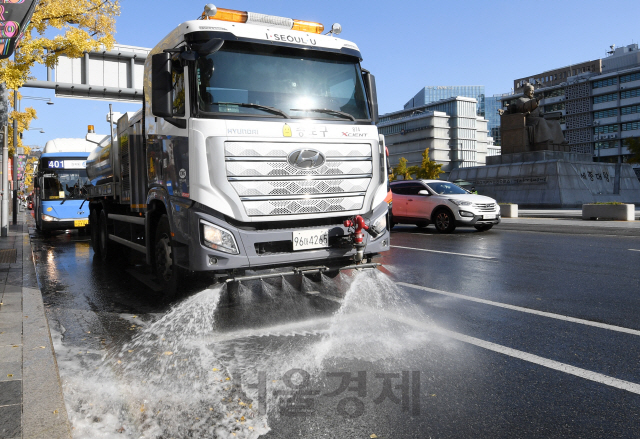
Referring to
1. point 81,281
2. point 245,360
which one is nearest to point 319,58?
point 245,360

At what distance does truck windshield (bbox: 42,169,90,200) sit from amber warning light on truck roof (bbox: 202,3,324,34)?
1455 centimetres

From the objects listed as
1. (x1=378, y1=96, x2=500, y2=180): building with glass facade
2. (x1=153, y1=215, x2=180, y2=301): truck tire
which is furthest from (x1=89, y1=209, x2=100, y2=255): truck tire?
(x1=378, y1=96, x2=500, y2=180): building with glass facade

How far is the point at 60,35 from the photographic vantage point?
1304 cm

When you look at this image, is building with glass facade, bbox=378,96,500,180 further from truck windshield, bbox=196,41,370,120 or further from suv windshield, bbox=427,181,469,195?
truck windshield, bbox=196,41,370,120

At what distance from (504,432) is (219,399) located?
1637 mm

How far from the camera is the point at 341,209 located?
18.6ft

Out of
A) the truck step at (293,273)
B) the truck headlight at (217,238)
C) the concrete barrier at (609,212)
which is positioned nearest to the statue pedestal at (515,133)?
the concrete barrier at (609,212)

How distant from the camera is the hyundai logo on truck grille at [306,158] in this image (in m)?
5.36

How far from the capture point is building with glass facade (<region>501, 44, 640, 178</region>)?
9394cm

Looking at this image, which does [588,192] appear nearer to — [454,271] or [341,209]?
[454,271]

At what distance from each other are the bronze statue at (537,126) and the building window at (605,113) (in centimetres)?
7424

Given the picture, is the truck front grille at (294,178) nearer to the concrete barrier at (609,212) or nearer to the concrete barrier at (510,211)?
the concrete barrier at (609,212)

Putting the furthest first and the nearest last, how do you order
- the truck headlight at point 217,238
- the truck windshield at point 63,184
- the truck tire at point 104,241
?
the truck windshield at point 63,184, the truck tire at point 104,241, the truck headlight at point 217,238

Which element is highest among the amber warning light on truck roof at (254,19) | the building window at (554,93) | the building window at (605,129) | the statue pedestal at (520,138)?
the building window at (554,93)
